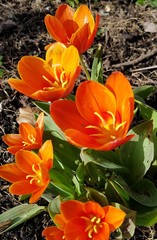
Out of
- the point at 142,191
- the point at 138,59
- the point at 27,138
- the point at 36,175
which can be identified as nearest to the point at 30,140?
the point at 27,138

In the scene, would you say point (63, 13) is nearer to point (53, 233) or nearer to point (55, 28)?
point (55, 28)

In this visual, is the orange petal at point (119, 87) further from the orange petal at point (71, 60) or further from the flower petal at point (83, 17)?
the flower petal at point (83, 17)

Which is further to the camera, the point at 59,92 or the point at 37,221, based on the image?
the point at 37,221


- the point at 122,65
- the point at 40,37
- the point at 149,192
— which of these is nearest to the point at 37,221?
the point at 149,192

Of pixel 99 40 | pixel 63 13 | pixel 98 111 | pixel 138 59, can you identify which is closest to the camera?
pixel 98 111

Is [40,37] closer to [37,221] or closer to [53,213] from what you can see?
[37,221]

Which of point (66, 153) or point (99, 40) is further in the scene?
point (99, 40)
